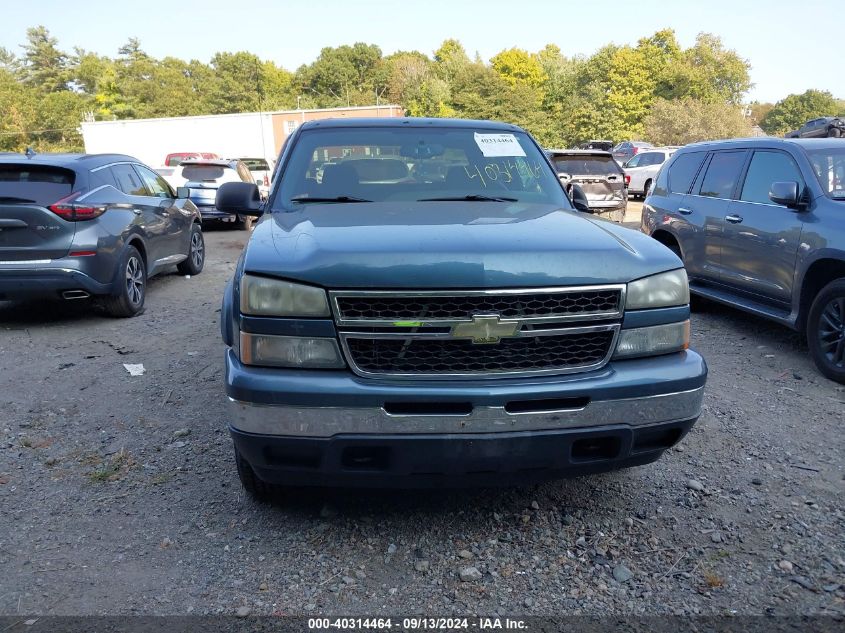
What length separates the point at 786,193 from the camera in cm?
528

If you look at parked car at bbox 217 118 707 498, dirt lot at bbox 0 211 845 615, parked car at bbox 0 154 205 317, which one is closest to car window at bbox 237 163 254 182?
parked car at bbox 0 154 205 317

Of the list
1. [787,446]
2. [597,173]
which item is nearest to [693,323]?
[787,446]

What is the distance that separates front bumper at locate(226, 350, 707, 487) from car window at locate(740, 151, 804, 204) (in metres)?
3.85

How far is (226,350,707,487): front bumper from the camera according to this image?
2.48 metres

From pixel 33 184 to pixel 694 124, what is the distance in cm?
4892

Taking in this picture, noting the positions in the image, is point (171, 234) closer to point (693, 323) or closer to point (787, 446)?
point (693, 323)

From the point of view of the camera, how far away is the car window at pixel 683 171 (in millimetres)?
7078

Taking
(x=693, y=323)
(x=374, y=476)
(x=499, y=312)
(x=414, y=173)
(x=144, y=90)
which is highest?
(x=144, y=90)

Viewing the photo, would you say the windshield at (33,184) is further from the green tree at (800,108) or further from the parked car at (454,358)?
the green tree at (800,108)

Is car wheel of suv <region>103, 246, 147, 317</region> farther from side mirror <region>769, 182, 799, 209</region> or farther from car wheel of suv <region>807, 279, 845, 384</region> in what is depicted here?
car wheel of suv <region>807, 279, 845, 384</region>

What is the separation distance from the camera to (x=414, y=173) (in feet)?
13.1

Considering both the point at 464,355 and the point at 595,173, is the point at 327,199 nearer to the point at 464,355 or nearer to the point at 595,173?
the point at 464,355

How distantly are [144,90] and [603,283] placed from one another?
10737cm

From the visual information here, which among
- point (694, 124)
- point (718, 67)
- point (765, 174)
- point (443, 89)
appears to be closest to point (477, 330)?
point (765, 174)
